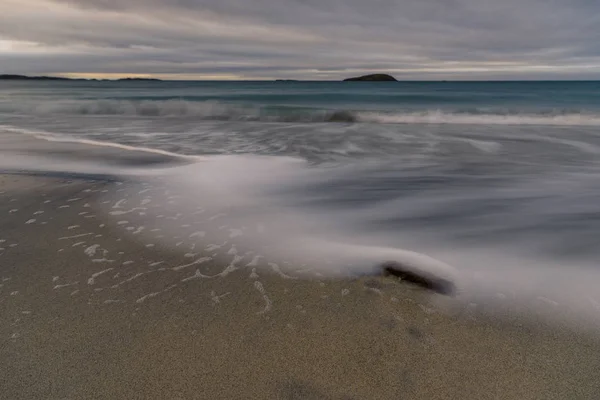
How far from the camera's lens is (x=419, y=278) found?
3342 millimetres

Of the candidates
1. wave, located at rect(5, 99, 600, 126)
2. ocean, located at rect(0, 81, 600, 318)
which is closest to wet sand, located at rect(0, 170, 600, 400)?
ocean, located at rect(0, 81, 600, 318)

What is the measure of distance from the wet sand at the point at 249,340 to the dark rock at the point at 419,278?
137 millimetres

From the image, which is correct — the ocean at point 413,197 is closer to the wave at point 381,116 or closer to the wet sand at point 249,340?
the wet sand at point 249,340

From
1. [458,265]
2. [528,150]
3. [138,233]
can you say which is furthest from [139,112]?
[458,265]

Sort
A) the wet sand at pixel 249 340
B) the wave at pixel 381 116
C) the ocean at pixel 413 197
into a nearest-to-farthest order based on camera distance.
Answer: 1. the wet sand at pixel 249 340
2. the ocean at pixel 413 197
3. the wave at pixel 381 116

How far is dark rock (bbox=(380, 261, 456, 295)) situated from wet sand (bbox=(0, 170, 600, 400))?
0.45ft

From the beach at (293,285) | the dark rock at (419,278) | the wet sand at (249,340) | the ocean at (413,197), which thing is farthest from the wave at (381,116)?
the wet sand at (249,340)

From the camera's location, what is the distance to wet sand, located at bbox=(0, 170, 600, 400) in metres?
2.18

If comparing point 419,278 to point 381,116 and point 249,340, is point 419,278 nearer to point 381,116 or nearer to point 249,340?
point 249,340

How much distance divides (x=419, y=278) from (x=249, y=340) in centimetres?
143

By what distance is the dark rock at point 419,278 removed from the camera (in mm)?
3178

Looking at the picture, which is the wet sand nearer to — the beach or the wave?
the beach

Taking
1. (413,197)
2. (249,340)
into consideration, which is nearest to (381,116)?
(413,197)

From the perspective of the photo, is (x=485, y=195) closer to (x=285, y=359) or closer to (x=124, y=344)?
(x=285, y=359)
